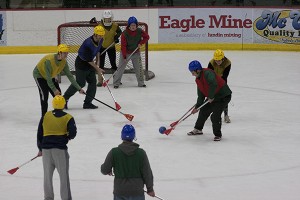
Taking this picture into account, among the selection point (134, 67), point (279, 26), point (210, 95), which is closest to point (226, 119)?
point (210, 95)

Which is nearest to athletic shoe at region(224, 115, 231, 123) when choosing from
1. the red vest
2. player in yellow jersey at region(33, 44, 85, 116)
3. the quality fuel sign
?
the red vest

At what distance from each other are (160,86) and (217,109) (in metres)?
A: 4.19

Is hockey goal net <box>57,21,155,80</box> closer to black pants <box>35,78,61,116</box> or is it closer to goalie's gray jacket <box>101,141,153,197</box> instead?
black pants <box>35,78,61,116</box>

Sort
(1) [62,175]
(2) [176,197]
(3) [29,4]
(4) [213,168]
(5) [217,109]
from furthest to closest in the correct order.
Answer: (3) [29,4], (5) [217,109], (4) [213,168], (2) [176,197], (1) [62,175]

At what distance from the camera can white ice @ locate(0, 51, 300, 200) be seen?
796 centimetres

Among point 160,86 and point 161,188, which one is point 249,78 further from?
point 161,188

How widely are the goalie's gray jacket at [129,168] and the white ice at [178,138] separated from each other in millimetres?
1521

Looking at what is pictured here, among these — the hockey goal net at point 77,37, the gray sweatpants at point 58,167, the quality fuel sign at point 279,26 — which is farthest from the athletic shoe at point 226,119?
the quality fuel sign at point 279,26

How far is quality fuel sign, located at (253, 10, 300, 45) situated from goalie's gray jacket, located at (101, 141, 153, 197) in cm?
1155

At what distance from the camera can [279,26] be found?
17156 millimetres

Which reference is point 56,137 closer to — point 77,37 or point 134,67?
point 134,67

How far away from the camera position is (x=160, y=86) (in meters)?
13.9

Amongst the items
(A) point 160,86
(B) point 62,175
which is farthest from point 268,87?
(B) point 62,175

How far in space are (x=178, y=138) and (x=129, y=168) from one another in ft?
13.3
